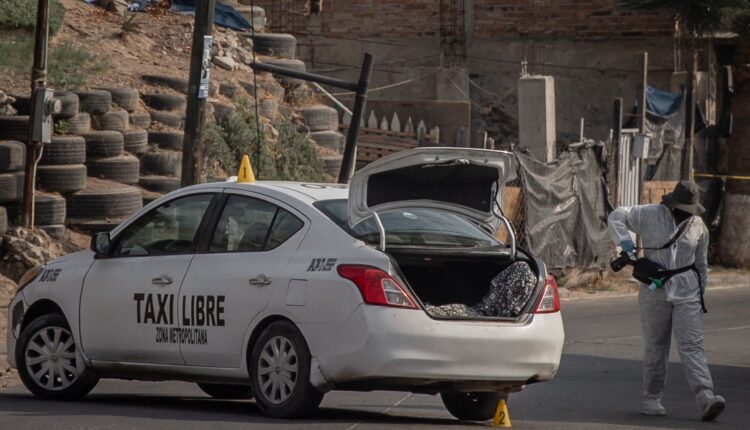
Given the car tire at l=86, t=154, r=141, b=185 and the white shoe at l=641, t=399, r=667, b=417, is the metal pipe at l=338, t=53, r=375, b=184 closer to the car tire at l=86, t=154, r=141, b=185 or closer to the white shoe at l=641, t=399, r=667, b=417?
the car tire at l=86, t=154, r=141, b=185

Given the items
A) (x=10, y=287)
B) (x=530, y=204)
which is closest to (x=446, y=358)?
(x=10, y=287)

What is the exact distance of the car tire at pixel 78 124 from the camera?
1808 centimetres

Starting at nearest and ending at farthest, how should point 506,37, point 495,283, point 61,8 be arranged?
1. point 495,283
2. point 61,8
3. point 506,37

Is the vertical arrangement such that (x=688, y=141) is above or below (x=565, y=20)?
below

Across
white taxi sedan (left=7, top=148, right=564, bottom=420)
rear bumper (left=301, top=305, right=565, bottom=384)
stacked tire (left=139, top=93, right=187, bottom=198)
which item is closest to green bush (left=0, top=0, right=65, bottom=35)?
stacked tire (left=139, top=93, right=187, bottom=198)

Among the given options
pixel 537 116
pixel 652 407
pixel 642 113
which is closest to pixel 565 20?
pixel 642 113

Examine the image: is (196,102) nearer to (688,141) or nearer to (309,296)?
(309,296)

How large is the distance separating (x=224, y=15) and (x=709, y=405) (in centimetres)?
1723

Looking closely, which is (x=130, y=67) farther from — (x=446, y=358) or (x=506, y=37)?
(x=446, y=358)

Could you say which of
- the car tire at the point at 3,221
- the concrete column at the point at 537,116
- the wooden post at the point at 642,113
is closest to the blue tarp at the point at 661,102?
the wooden post at the point at 642,113

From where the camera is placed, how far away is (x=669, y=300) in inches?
384

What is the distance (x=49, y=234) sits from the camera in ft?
56.5

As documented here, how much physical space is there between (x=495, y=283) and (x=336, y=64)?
22172mm

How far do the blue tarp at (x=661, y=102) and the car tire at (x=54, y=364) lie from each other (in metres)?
16.9
